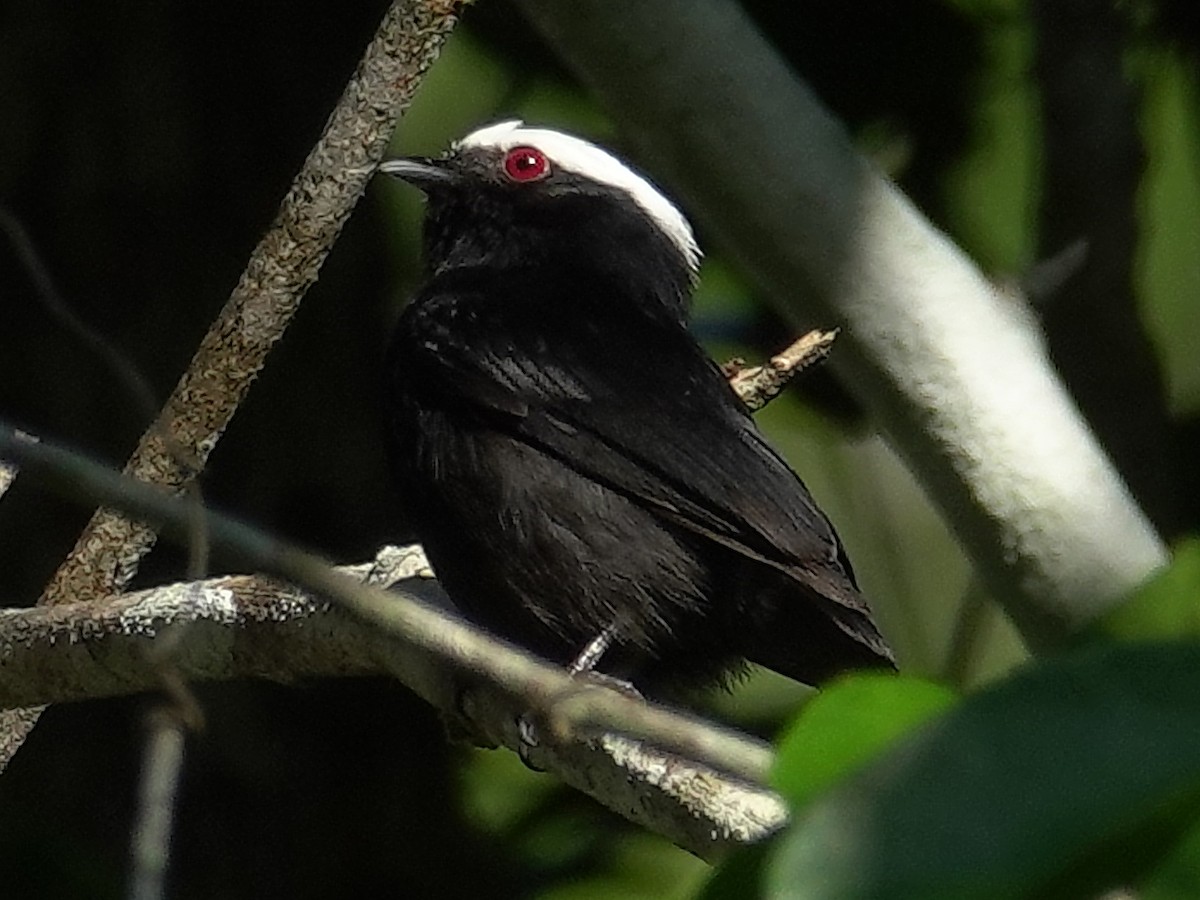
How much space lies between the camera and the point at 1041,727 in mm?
1001

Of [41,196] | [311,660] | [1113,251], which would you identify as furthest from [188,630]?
[1113,251]

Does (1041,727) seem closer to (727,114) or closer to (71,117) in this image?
(727,114)

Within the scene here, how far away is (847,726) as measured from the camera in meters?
1.15

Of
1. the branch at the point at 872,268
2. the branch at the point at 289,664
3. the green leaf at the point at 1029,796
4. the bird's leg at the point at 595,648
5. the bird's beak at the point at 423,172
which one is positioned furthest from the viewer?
the bird's beak at the point at 423,172

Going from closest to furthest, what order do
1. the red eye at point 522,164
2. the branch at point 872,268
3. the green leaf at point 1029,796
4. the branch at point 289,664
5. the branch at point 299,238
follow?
the green leaf at point 1029,796 < the branch at point 289,664 < the branch at point 299,238 < the branch at point 872,268 < the red eye at point 522,164

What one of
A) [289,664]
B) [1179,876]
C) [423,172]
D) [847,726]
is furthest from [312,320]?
[1179,876]

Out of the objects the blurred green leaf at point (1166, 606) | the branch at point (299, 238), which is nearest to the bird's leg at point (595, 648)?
the branch at point (299, 238)

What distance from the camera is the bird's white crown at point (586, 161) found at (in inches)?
179

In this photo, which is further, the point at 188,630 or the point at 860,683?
the point at 188,630

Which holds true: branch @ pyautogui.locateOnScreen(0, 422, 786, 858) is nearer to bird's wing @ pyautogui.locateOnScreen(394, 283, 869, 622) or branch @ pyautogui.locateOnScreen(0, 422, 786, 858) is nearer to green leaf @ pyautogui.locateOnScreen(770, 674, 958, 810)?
bird's wing @ pyautogui.locateOnScreen(394, 283, 869, 622)

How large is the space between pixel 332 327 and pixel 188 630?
210cm

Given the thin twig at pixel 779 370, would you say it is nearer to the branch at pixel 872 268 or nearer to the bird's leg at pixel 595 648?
the branch at pixel 872 268

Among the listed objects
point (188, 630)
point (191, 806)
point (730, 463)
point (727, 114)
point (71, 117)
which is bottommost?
point (191, 806)

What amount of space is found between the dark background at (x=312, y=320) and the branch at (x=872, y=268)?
4.24 ft
